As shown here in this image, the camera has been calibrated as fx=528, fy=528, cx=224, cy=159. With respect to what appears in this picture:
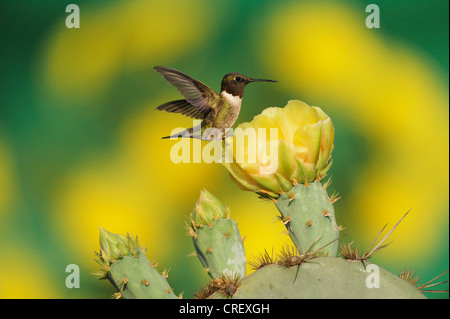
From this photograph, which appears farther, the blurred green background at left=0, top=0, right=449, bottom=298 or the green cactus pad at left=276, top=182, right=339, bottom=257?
the blurred green background at left=0, top=0, right=449, bottom=298

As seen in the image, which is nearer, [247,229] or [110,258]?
[110,258]

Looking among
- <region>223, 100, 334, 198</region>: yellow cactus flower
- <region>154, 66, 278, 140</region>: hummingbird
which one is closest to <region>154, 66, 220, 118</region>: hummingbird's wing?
<region>154, 66, 278, 140</region>: hummingbird

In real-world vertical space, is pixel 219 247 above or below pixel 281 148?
below

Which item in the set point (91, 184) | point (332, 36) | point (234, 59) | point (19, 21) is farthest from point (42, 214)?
point (332, 36)

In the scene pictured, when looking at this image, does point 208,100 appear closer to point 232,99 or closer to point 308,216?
point 232,99

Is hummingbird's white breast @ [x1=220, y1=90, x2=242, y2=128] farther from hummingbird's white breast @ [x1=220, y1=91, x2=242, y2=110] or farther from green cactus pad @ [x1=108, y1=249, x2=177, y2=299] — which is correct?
green cactus pad @ [x1=108, y1=249, x2=177, y2=299]

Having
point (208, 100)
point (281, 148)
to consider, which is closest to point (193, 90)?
point (208, 100)

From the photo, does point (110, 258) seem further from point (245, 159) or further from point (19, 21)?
point (19, 21)
